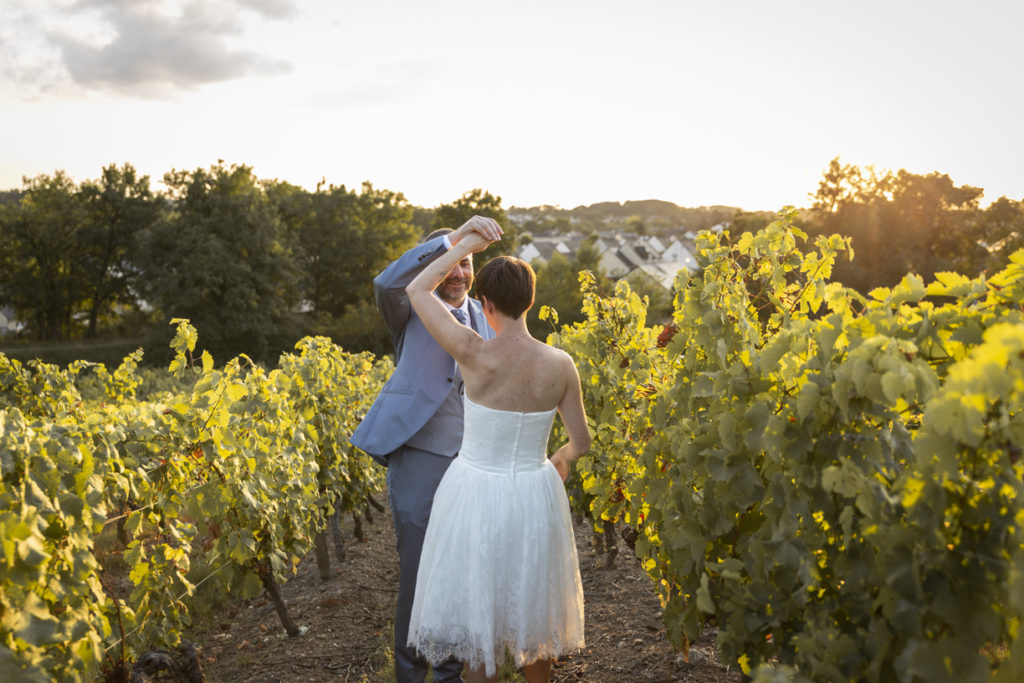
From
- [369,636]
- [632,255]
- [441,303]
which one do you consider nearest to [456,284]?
[441,303]

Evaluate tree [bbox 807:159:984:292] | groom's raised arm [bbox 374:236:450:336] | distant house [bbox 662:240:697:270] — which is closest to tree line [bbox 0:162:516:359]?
tree [bbox 807:159:984:292]

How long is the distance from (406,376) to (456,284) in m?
0.53

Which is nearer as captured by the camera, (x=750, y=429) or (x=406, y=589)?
(x=750, y=429)

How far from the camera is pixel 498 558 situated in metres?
2.80

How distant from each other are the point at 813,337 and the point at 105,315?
4498cm

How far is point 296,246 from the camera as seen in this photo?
37.3 metres

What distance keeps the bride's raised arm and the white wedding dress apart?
11.0 inches

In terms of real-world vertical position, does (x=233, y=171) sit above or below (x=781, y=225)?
above

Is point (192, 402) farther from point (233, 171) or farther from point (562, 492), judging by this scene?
point (233, 171)

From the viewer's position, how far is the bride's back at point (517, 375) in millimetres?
2787

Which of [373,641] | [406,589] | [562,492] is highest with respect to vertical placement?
[562,492]

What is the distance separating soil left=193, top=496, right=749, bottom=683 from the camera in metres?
3.90

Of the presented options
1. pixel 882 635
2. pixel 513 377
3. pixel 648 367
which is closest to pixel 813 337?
pixel 882 635

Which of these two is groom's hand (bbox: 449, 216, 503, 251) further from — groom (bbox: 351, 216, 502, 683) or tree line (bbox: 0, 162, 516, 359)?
tree line (bbox: 0, 162, 516, 359)
